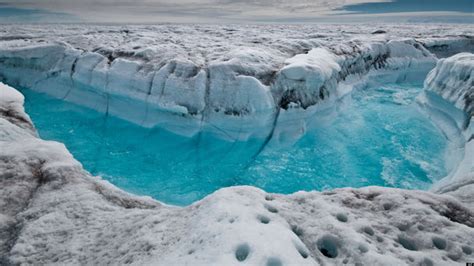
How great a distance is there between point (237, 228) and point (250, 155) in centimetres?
807

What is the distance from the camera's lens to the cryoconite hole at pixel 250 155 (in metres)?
9.34

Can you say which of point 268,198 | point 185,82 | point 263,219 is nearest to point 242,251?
point 263,219

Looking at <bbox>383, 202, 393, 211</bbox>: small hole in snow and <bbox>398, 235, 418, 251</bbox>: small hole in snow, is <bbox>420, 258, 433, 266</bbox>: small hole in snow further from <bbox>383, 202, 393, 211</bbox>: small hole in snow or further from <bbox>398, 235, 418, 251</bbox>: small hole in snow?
<bbox>383, 202, 393, 211</bbox>: small hole in snow

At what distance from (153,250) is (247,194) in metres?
1.13

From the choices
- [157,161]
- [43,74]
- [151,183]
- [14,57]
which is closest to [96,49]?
[43,74]

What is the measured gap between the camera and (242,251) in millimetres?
2611

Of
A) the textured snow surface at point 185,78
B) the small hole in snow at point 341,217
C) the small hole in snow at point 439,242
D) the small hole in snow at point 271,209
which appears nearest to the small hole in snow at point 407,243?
the small hole in snow at point 439,242

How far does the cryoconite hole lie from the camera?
9.34m

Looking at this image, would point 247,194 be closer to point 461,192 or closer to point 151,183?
point 461,192

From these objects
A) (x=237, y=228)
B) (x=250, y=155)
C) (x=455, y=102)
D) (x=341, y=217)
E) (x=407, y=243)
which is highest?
(x=237, y=228)

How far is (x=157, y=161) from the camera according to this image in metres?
10.5

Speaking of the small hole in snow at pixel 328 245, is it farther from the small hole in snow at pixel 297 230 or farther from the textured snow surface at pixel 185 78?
the textured snow surface at pixel 185 78

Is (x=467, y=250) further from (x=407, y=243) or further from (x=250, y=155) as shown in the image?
(x=250, y=155)

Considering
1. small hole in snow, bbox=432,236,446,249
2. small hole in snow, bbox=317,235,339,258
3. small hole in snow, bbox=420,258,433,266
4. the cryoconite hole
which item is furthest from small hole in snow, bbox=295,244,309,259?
the cryoconite hole
